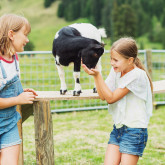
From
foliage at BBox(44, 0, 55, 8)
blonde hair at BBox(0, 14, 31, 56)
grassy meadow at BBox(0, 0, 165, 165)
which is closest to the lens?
blonde hair at BBox(0, 14, 31, 56)

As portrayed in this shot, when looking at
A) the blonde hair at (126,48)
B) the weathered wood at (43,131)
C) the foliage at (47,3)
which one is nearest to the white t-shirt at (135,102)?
the blonde hair at (126,48)

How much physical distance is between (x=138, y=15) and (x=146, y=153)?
30409 millimetres

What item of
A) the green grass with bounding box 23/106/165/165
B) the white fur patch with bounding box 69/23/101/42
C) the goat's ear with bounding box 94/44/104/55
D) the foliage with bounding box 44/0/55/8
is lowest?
the green grass with bounding box 23/106/165/165

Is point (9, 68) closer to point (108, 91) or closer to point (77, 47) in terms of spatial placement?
point (77, 47)

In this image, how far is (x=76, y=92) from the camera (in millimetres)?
2273

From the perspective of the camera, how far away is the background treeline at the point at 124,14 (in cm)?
2759

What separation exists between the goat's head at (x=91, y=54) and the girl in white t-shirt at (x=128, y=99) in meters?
0.11

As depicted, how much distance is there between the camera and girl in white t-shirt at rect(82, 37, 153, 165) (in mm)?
1916

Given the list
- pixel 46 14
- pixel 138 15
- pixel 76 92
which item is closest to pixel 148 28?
pixel 138 15

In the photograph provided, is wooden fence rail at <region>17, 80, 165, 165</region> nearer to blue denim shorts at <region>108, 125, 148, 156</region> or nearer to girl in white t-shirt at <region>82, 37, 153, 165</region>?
girl in white t-shirt at <region>82, 37, 153, 165</region>

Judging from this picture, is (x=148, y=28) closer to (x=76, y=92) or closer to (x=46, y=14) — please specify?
(x=46, y=14)

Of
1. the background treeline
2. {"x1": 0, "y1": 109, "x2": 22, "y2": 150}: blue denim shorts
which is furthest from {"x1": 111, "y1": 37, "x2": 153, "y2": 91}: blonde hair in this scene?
the background treeline

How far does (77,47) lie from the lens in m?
2.11

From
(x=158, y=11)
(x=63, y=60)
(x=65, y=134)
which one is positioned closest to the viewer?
(x=63, y=60)
